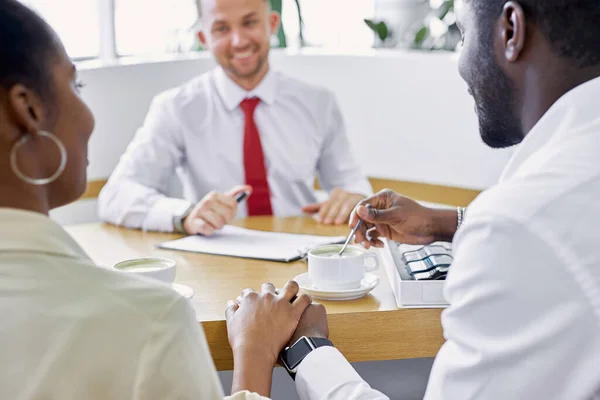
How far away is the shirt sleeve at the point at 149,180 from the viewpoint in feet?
6.74

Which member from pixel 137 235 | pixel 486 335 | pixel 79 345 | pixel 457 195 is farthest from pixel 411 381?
pixel 457 195

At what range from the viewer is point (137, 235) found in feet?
6.52

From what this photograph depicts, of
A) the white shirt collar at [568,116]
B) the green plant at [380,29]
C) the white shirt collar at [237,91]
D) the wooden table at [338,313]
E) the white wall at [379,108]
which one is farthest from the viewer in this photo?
the green plant at [380,29]

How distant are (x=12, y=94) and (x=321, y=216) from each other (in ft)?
4.61

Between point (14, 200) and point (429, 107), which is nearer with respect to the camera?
point (14, 200)

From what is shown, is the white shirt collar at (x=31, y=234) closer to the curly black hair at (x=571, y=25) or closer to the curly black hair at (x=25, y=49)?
the curly black hair at (x=25, y=49)

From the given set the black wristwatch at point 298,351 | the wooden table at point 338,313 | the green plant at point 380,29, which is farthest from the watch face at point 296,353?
the green plant at point 380,29

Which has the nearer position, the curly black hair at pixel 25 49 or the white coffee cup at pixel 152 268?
the curly black hair at pixel 25 49

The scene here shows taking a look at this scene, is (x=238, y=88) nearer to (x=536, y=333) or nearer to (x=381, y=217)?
(x=381, y=217)

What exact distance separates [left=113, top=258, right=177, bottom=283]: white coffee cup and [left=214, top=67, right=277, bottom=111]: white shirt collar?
1.24m

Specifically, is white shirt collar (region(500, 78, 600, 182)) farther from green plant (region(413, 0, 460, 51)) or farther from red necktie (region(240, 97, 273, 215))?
green plant (region(413, 0, 460, 51))

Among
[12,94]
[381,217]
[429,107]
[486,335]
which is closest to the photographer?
[12,94]

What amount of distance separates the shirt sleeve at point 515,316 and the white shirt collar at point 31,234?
16.8 inches

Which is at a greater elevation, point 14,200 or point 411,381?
point 14,200
